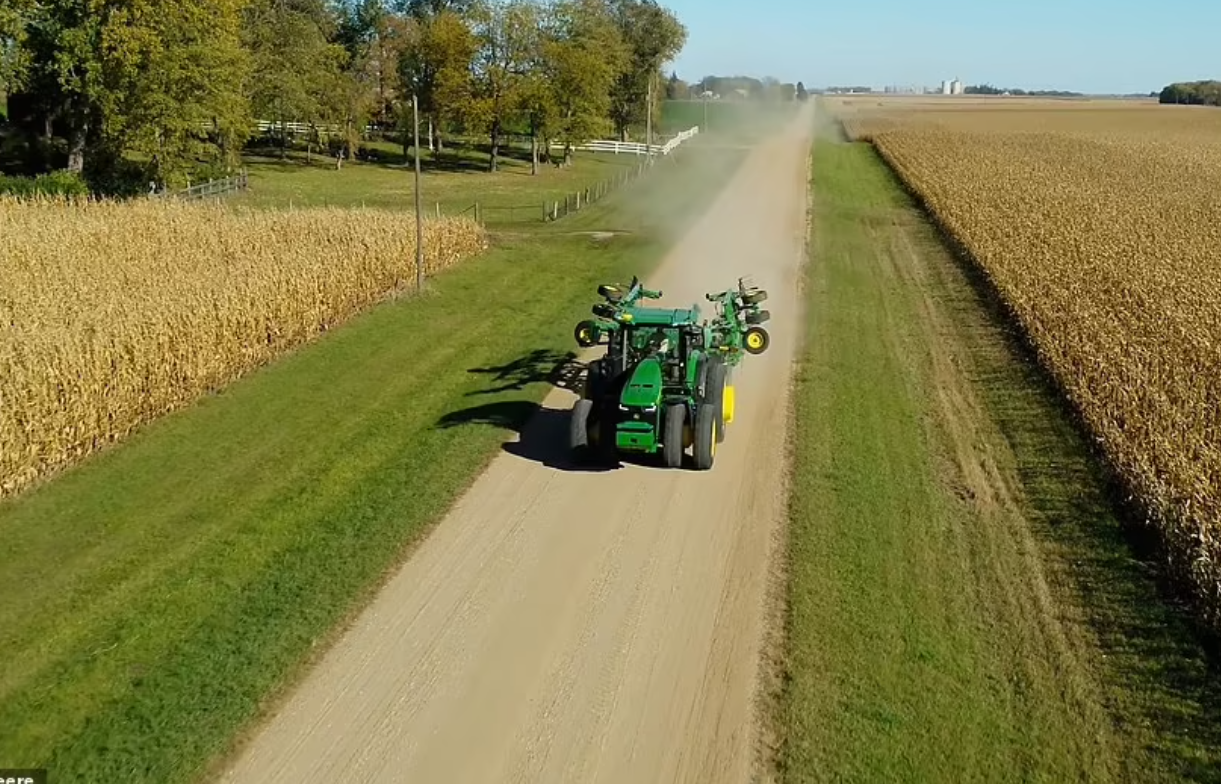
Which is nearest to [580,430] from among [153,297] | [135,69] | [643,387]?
[643,387]

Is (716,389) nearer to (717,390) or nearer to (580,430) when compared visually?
(717,390)

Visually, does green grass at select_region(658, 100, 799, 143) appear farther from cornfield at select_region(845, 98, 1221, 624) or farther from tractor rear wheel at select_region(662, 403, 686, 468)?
tractor rear wheel at select_region(662, 403, 686, 468)

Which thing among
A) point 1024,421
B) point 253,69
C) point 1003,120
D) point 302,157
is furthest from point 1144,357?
point 1003,120

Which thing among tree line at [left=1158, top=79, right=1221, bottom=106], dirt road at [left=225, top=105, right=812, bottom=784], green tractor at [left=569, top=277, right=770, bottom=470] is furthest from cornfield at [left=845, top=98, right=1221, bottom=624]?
tree line at [left=1158, top=79, right=1221, bottom=106]

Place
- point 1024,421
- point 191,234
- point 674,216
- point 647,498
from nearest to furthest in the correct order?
point 647,498
point 1024,421
point 191,234
point 674,216

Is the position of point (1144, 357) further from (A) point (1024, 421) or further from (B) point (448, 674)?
(B) point (448, 674)

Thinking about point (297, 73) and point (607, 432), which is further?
point (297, 73)
